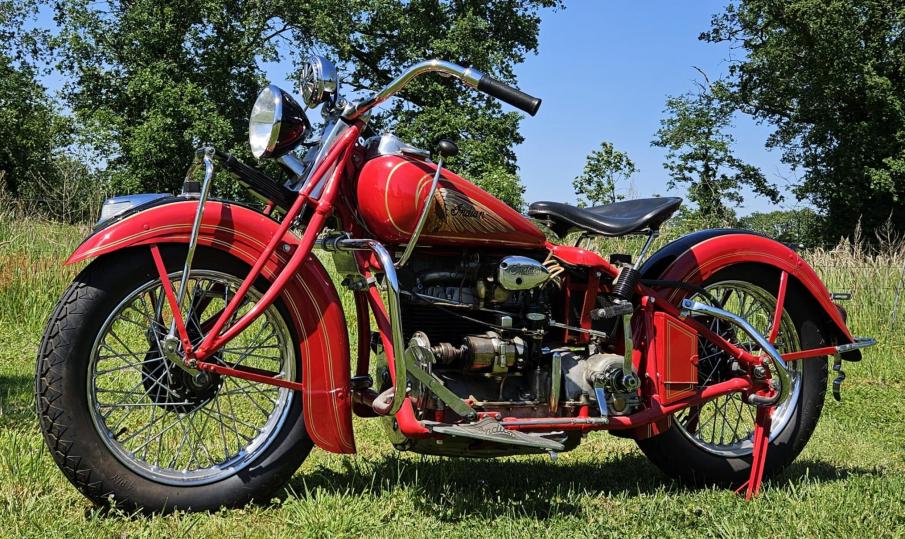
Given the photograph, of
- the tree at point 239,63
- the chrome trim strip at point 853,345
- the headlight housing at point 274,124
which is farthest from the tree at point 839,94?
the headlight housing at point 274,124

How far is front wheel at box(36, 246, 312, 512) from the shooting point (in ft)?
9.41

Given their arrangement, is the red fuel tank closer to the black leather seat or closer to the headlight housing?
the black leather seat

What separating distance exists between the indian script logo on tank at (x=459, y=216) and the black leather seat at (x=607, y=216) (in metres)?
0.24

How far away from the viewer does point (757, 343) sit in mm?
3689

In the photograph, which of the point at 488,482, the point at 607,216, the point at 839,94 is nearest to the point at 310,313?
the point at 488,482

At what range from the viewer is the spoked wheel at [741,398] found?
12.8ft

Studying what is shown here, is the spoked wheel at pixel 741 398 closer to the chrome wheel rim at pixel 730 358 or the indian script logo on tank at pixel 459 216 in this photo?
the chrome wheel rim at pixel 730 358

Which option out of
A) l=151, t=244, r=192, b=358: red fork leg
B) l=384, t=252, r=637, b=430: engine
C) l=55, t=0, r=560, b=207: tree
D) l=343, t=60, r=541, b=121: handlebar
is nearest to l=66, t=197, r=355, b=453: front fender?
l=151, t=244, r=192, b=358: red fork leg

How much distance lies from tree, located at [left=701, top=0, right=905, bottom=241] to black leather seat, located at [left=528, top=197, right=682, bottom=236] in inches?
955

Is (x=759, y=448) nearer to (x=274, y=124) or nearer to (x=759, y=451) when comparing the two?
(x=759, y=451)

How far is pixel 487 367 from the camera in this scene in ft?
11.0

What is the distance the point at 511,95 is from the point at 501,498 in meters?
1.74

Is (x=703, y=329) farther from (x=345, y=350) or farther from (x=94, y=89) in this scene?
(x=94, y=89)

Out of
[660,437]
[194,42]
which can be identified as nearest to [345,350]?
[660,437]
